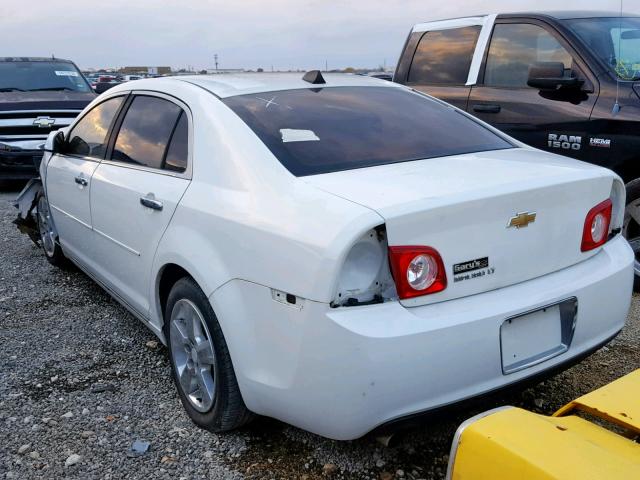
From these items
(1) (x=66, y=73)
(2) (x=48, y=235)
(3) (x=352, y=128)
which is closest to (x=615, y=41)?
(3) (x=352, y=128)

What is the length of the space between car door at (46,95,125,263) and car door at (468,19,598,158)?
9.46 feet

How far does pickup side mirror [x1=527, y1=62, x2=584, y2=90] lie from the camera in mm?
4387

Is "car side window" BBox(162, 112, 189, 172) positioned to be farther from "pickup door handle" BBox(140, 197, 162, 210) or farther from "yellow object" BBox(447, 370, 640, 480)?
"yellow object" BBox(447, 370, 640, 480)

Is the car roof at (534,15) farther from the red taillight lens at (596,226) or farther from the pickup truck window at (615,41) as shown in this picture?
the red taillight lens at (596,226)

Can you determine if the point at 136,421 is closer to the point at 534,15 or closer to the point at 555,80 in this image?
the point at 555,80

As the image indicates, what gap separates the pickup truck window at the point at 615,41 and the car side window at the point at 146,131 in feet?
10.3

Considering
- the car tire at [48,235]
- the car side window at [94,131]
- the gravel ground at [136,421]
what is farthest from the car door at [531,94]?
the car tire at [48,235]

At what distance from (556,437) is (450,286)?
0.64 metres

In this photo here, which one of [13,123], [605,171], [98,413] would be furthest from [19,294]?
[13,123]

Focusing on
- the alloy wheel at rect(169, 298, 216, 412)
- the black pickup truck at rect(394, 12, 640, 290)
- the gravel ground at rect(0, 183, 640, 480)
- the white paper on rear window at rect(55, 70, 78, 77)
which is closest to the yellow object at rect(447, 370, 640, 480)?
the gravel ground at rect(0, 183, 640, 480)

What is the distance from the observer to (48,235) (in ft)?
17.2

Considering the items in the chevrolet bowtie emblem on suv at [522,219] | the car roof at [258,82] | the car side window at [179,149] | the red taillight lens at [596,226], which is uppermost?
the car roof at [258,82]

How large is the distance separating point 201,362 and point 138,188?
3.23 feet

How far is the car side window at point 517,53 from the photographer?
4.75 m
